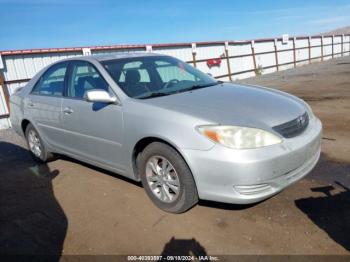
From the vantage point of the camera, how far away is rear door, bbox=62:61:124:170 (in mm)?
3859

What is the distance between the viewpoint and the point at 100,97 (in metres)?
3.71

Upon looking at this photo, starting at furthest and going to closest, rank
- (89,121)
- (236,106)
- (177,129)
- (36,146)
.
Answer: (36,146)
(89,121)
(236,106)
(177,129)

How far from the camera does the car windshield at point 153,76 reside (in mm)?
3957

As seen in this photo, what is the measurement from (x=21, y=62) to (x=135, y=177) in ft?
27.5

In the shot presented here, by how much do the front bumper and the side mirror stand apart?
1.16 m

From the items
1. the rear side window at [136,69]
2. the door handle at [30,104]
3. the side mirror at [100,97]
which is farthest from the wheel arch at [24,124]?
the side mirror at [100,97]

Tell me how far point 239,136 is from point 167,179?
0.91 meters

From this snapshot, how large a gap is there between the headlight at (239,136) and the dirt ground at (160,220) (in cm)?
79

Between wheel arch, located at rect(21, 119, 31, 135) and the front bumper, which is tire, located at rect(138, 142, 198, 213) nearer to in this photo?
the front bumper

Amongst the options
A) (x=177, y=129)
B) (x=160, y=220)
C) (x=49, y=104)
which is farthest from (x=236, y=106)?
(x=49, y=104)

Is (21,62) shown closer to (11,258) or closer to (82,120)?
(82,120)

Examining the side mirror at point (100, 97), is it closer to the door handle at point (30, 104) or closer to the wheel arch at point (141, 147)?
the wheel arch at point (141, 147)

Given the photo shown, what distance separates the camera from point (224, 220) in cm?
333

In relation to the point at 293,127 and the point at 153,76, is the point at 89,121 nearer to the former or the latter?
the point at 153,76
